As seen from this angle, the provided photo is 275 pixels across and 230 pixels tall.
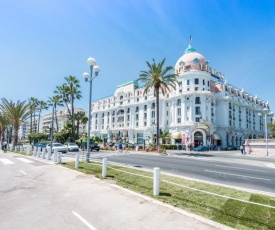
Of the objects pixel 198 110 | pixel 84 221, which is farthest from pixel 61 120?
pixel 84 221

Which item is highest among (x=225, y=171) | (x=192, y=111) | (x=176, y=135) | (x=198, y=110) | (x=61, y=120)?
(x=61, y=120)

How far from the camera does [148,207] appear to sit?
18.3ft

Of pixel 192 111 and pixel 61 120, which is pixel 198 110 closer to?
pixel 192 111

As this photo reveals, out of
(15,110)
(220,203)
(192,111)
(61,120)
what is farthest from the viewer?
(61,120)

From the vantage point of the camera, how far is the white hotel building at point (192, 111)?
50594 millimetres

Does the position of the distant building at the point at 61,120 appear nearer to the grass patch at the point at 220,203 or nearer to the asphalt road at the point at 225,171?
the asphalt road at the point at 225,171

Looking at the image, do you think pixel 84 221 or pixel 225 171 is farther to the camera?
pixel 225 171

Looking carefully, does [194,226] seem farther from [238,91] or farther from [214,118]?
[238,91]

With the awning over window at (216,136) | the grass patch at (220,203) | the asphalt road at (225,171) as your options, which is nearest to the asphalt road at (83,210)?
the grass patch at (220,203)

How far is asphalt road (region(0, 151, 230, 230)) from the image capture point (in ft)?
14.6

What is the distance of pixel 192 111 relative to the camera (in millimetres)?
50594

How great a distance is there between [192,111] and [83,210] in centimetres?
4808

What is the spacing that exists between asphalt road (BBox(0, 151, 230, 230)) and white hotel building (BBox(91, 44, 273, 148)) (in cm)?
3641

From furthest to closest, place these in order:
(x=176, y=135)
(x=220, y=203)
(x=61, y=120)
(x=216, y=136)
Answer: (x=61, y=120)
(x=216, y=136)
(x=176, y=135)
(x=220, y=203)
